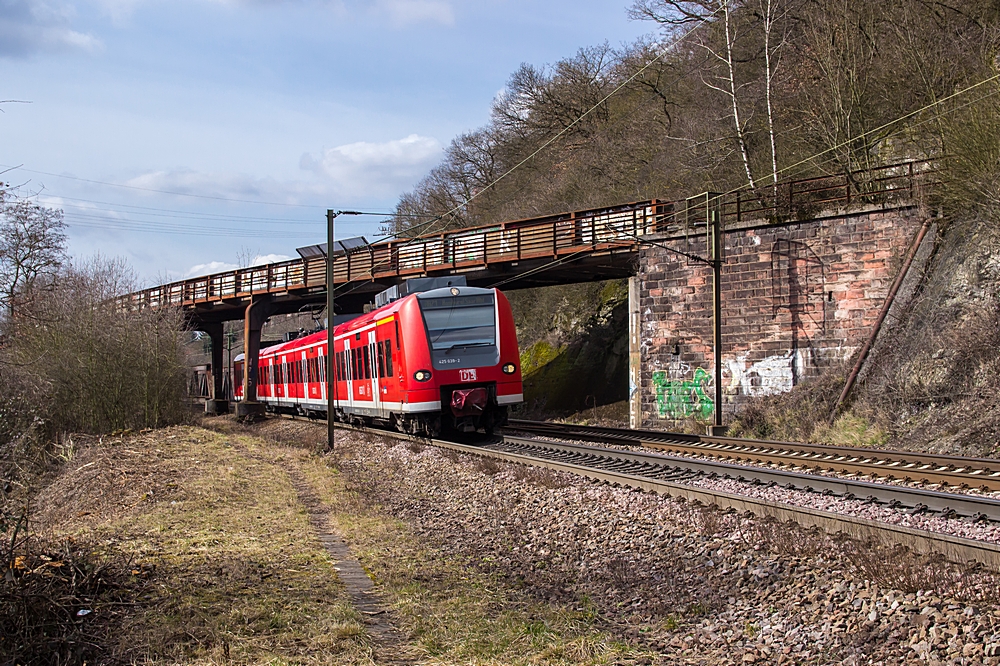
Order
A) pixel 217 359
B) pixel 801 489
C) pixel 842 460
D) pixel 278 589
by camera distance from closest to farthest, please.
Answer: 1. pixel 278 589
2. pixel 801 489
3. pixel 842 460
4. pixel 217 359

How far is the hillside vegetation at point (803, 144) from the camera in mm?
16422

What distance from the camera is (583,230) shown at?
87.5ft

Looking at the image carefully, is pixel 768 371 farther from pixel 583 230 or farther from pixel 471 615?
pixel 471 615

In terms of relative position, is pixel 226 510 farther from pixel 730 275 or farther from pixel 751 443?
pixel 730 275

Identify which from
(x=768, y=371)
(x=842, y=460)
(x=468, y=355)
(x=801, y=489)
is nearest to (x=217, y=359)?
(x=468, y=355)

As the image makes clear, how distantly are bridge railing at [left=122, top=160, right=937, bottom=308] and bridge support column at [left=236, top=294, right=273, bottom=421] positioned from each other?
0.79 m

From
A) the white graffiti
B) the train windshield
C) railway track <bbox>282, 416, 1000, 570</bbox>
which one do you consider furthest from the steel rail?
the white graffiti

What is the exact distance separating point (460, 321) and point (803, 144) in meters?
14.1

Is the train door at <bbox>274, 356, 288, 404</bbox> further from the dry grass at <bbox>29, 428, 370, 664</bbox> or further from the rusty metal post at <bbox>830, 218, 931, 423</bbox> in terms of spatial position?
the rusty metal post at <bbox>830, 218, 931, 423</bbox>

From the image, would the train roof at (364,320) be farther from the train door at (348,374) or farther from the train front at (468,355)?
the train door at (348,374)

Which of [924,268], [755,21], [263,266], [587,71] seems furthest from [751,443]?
[587,71]

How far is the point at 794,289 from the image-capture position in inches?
830

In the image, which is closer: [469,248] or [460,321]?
[460,321]

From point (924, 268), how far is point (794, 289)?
10.6 ft
